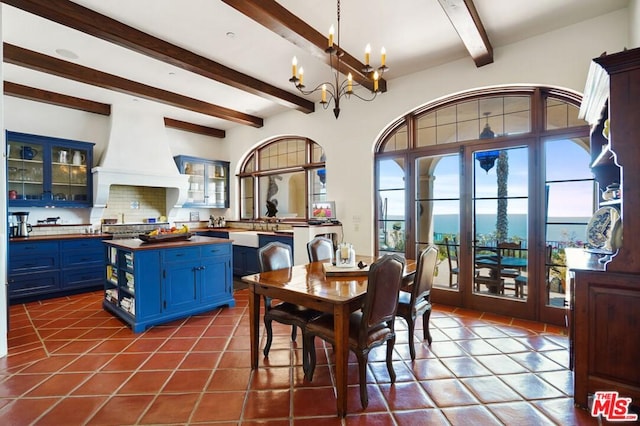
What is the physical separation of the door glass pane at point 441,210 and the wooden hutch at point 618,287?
83.7 inches

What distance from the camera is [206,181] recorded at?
6.86m

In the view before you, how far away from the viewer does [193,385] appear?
2.31 m

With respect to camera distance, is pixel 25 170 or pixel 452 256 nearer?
pixel 452 256

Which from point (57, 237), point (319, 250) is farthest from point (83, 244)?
point (319, 250)

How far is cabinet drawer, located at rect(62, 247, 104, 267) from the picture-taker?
15.4 ft

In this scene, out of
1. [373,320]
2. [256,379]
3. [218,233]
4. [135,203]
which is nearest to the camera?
[373,320]

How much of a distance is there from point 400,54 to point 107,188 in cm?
500

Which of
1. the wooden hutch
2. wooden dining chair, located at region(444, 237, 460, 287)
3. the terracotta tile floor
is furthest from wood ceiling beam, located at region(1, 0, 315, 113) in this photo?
the wooden hutch

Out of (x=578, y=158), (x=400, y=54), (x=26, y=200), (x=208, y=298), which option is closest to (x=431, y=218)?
(x=578, y=158)

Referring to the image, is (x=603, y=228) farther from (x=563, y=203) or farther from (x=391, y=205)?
(x=391, y=205)

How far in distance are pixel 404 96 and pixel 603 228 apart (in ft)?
9.07

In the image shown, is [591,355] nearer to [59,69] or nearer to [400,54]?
[400,54]

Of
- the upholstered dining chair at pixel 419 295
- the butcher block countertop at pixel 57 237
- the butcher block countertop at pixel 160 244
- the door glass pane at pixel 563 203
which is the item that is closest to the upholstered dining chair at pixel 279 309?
the upholstered dining chair at pixel 419 295

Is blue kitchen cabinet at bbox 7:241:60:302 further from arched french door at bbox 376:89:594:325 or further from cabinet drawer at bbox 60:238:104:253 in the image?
arched french door at bbox 376:89:594:325
